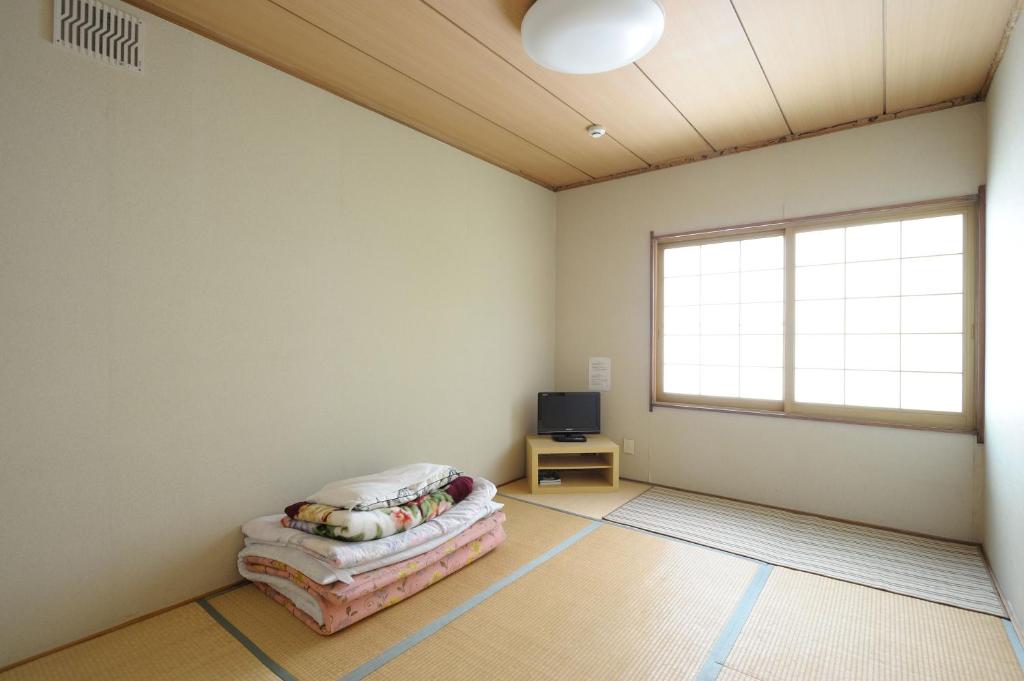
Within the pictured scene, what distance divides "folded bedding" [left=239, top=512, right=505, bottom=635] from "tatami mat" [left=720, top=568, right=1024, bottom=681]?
4.07ft

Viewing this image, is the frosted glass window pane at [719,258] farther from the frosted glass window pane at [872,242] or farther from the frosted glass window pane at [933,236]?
the frosted glass window pane at [933,236]

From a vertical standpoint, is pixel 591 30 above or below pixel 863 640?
above

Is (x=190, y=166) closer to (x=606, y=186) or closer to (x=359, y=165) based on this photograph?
(x=359, y=165)

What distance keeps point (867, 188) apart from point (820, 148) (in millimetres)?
385

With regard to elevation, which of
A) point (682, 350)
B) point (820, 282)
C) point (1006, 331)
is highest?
point (820, 282)

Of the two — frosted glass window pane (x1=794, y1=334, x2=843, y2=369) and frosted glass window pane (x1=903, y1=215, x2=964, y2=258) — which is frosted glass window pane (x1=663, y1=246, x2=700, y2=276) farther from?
frosted glass window pane (x1=903, y1=215, x2=964, y2=258)

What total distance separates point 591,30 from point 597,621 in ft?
7.67

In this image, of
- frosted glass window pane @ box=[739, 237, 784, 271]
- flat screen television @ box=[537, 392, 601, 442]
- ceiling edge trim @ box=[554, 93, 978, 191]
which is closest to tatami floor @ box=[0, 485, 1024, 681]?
flat screen television @ box=[537, 392, 601, 442]

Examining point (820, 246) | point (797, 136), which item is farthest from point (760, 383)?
point (797, 136)

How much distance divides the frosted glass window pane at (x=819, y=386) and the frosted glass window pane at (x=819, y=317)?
27 cm

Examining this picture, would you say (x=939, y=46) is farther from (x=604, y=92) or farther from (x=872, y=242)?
(x=604, y=92)

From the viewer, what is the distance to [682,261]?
3.82m

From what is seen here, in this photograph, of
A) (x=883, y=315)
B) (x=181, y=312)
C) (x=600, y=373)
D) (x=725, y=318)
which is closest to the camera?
(x=181, y=312)

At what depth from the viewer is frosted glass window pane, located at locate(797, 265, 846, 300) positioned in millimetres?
3166
